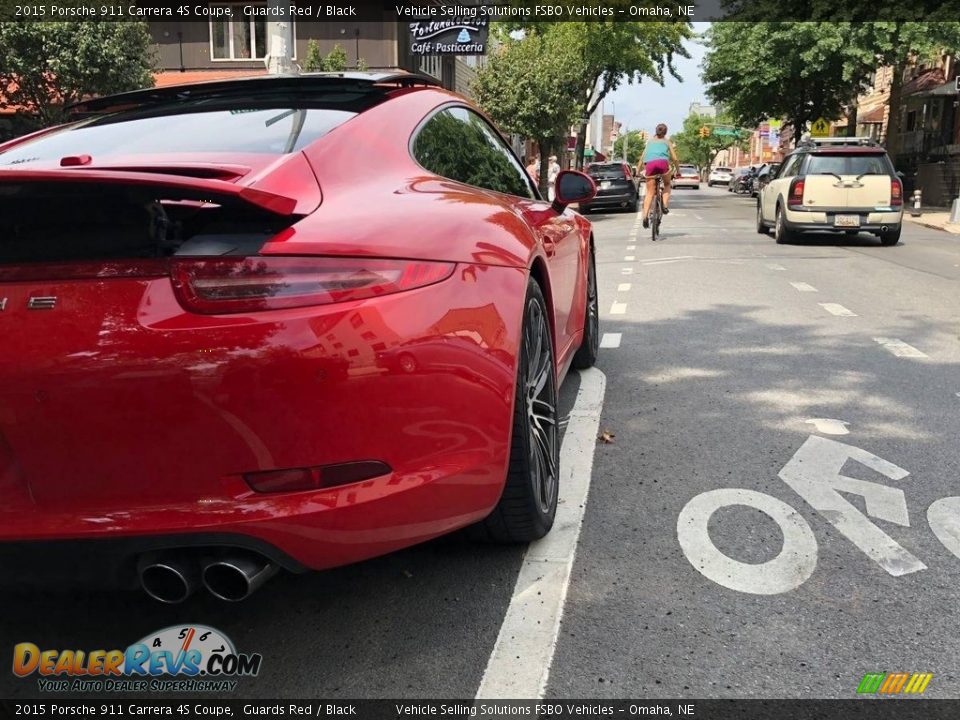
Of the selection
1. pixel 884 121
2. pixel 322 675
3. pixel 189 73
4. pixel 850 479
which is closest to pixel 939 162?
pixel 884 121

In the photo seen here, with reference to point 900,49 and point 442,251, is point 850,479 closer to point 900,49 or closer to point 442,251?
point 442,251

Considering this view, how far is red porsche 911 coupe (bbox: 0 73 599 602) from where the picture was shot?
6.33 ft

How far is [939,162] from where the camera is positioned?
106 ft

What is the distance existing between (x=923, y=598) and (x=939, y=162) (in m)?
34.5

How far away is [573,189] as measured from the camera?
448 cm

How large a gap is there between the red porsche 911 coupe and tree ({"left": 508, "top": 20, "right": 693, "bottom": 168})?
101ft

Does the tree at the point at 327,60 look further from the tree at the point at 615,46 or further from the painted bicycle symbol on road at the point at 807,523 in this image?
the painted bicycle symbol on road at the point at 807,523

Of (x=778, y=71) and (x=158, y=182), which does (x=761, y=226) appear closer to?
(x=158, y=182)

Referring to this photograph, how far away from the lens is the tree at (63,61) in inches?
697

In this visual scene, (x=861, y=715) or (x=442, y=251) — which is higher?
(x=442, y=251)

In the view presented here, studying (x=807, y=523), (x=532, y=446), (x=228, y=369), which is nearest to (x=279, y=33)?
(x=532, y=446)

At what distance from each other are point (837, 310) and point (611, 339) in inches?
94.5

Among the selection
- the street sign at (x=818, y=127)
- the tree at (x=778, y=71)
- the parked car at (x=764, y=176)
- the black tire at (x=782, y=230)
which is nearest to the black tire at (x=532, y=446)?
the black tire at (x=782, y=230)

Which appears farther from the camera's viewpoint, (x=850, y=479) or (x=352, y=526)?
(x=850, y=479)
